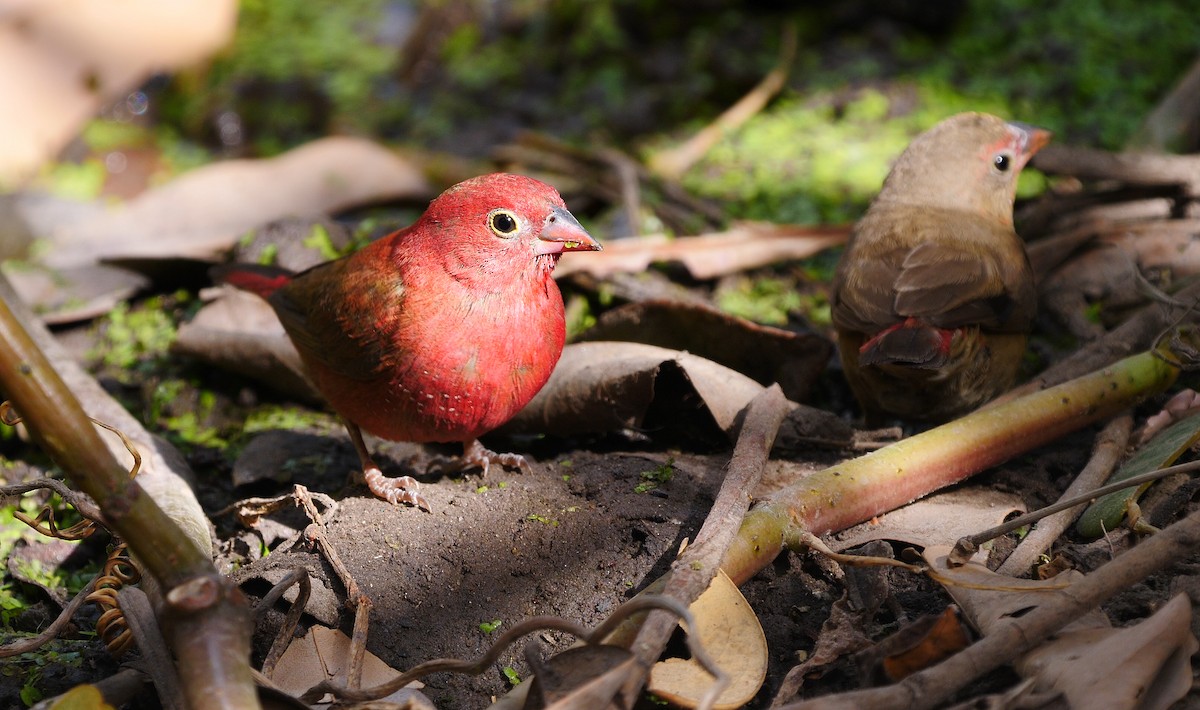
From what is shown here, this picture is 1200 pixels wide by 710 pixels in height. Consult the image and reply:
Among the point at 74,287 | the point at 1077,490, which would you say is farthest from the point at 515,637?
the point at 74,287

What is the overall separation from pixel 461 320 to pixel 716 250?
170 cm

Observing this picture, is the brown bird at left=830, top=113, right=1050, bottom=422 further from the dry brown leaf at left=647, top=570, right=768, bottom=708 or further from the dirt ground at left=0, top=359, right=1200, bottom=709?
the dry brown leaf at left=647, top=570, right=768, bottom=708

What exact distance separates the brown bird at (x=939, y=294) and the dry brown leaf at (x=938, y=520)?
1.67 feet

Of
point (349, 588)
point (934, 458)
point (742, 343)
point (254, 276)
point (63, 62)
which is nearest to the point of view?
point (349, 588)

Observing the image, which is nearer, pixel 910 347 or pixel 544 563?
pixel 544 563

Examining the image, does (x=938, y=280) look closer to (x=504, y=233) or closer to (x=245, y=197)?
(x=504, y=233)

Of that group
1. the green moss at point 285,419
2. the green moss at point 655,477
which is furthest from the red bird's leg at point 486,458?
the green moss at point 285,419

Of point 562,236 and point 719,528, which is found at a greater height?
point 562,236

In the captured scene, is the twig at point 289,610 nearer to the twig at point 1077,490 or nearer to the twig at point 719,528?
the twig at point 719,528

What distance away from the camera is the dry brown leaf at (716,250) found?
445cm

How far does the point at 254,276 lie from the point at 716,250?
6.03 feet

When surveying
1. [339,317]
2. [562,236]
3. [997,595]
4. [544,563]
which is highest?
[562,236]

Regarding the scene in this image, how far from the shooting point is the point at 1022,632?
2.19 m

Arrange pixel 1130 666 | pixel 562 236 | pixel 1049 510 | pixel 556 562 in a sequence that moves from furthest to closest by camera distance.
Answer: pixel 562 236 < pixel 556 562 < pixel 1049 510 < pixel 1130 666
